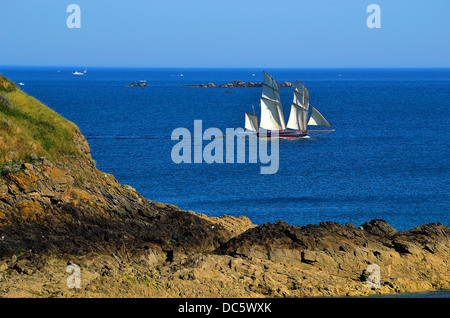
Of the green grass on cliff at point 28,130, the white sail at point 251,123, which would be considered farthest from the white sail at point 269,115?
the green grass on cliff at point 28,130

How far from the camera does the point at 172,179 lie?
60406 millimetres

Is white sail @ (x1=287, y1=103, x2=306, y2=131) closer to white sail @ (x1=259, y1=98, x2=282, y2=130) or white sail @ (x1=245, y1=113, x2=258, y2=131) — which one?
white sail @ (x1=259, y1=98, x2=282, y2=130)

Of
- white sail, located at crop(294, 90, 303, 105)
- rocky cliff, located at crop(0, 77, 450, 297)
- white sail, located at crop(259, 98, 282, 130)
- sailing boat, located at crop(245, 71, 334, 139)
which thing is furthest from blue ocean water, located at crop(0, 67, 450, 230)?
rocky cliff, located at crop(0, 77, 450, 297)

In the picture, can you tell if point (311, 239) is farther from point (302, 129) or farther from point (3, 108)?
→ point (302, 129)

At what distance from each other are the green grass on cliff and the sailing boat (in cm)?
6098

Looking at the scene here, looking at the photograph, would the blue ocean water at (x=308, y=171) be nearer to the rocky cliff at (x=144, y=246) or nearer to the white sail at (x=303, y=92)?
the white sail at (x=303, y=92)

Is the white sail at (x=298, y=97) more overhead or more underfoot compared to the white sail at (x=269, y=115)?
more overhead

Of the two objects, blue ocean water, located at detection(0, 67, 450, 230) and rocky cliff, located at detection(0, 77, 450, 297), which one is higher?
rocky cliff, located at detection(0, 77, 450, 297)

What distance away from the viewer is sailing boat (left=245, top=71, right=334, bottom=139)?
322 ft

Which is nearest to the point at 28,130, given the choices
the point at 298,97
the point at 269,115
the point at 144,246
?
the point at 144,246

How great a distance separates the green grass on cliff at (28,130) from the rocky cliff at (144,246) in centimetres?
7

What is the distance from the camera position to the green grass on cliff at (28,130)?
32594mm
